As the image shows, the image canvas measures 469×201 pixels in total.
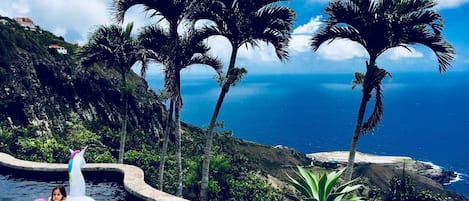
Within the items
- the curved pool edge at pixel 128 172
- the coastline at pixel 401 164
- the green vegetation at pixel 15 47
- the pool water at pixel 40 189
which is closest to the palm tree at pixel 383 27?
the curved pool edge at pixel 128 172

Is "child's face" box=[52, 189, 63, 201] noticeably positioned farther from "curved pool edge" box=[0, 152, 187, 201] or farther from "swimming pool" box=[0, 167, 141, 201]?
"swimming pool" box=[0, 167, 141, 201]

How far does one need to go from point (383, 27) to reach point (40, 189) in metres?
9.54

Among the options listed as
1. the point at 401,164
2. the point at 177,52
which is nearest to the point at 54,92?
the point at 177,52

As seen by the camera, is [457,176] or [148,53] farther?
[457,176]

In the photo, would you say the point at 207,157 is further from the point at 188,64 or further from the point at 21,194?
the point at 21,194

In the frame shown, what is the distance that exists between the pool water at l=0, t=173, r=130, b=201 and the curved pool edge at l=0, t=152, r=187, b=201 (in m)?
0.33

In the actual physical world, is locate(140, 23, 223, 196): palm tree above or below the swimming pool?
above

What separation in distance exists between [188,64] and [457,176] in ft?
507

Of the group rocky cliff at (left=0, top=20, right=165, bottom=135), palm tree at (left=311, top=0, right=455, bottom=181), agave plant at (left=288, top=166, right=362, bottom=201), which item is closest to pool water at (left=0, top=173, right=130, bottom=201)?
agave plant at (left=288, top=166, right=362, bottom=201)

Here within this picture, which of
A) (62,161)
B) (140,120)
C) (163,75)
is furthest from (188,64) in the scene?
(140,120)

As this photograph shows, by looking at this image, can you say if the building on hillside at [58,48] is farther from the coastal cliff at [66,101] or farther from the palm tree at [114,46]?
the palm tree at [114,46]

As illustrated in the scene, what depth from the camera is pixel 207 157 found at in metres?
13.6

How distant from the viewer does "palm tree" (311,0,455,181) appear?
11.0 meters

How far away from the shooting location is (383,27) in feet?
36.0
